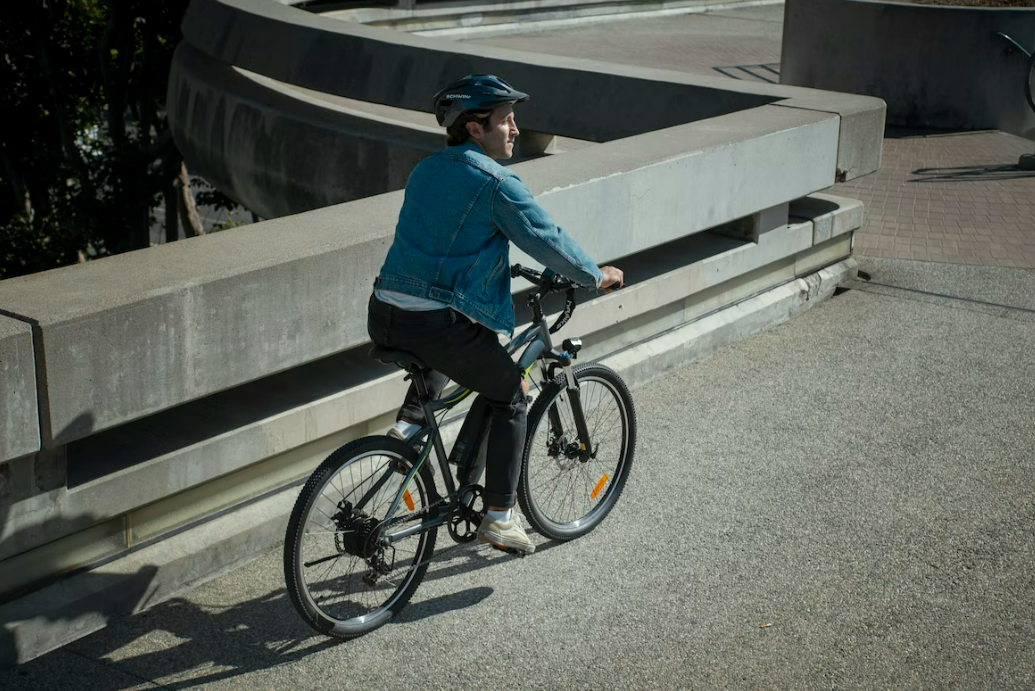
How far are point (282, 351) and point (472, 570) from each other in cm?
109

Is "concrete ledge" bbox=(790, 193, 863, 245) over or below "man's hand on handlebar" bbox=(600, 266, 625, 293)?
below

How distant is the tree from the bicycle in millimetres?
16060

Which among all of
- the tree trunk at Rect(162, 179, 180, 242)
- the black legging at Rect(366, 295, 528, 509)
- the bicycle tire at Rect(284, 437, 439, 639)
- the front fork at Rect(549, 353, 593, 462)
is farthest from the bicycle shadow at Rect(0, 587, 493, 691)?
the tree trunk at Rect(162, 179, 180, 242)

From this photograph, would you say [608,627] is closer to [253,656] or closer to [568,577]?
[568,577]

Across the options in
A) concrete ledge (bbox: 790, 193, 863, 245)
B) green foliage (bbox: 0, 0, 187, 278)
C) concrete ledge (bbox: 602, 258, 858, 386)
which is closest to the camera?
concrete ledge (bbox: 602, 258, 858, 386)

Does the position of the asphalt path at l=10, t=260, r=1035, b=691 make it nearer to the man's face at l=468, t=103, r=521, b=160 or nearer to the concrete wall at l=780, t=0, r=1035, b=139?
the man's face at l=468, t=103, r=521, b=160

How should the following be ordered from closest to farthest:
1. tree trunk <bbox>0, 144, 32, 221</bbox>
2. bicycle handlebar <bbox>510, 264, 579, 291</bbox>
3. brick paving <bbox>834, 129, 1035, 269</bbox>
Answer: bicycle handlebar <bbox>510, 264, 579, 291</bbox> < brick paving <bbox>834, 129, 1035, 269</bbox> < tree trunk <bbox>0, 144, 32, 221</bbox>

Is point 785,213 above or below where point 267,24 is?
below

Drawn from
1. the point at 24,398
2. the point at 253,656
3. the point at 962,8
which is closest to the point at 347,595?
the point at 253,656

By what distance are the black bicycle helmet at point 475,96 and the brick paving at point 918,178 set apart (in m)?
5.59

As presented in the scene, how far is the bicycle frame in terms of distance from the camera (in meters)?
4.10

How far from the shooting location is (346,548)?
407 centimetres

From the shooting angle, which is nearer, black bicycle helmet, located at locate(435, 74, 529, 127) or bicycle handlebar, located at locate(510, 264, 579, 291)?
black bicycle helmet, located at locate(435, 74, 529, 127)

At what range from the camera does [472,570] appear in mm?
4660
